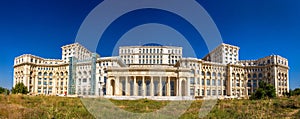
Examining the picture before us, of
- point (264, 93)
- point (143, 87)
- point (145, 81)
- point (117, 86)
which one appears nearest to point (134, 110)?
point (264, 93)

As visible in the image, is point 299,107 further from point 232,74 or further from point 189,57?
point 232,74

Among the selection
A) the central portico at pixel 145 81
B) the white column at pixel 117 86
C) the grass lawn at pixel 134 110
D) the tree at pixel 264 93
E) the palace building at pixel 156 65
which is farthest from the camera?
the palace building at pixel 156 65

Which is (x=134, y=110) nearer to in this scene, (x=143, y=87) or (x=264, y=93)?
(x=264, y=93)

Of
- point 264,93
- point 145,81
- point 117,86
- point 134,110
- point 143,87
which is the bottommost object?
point 134,110

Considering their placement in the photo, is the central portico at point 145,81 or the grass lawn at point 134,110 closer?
the grass lawn at point 134,110

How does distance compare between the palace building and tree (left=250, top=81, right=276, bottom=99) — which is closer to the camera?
tree (left=250, top=81, right=276, bottom=99)

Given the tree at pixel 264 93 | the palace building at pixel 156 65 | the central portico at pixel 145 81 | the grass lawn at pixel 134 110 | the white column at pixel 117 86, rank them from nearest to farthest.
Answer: the grass lawn at pixel 134 110, the tree at pixel 264 93, the central portico at pixel 145 81, the white column at pixel 117 86, the palace building at pixel 156 65

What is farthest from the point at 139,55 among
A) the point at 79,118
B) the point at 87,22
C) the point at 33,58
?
the point at 79,118

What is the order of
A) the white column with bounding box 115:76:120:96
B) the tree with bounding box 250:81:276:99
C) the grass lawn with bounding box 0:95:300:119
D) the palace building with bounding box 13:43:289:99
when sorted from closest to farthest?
the grass lawn with bounding box 0:95:300:119, the tree with bounding box 250:81:276:99, the white column with bounding box 115:76:120:96, the palace building with bounding box 13:43:289:99

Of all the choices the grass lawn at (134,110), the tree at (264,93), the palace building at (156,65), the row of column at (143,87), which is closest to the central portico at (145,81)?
the row of column at (143,87)

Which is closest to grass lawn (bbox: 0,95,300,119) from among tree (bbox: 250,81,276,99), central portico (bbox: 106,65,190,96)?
tree (bbox: 250,81,276,99)

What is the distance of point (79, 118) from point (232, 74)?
96.5 m

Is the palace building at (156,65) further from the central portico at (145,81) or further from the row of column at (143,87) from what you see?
the central portico at (145,81)

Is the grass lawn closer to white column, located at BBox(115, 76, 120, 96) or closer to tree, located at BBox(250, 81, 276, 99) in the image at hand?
tree, located at BBox(250, 81, 276, 99)
